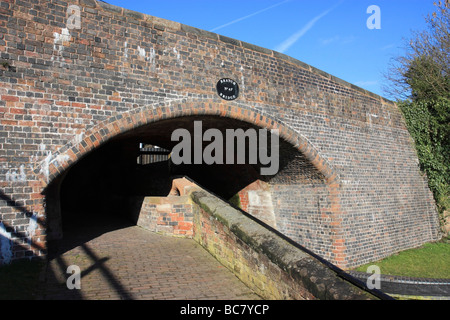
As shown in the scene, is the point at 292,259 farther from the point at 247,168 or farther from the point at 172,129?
the point at 247,168

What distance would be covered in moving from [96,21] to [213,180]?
7590mm

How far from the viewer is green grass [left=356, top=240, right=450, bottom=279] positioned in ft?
27.8

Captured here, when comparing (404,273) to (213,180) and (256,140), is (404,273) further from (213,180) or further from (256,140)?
(213,180)

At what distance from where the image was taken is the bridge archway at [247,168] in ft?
19.4

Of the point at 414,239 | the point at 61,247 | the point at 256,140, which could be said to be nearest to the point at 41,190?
the point at 61,247

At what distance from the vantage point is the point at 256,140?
8.93m

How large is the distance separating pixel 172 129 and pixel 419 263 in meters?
7.76

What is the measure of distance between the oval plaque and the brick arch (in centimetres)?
18

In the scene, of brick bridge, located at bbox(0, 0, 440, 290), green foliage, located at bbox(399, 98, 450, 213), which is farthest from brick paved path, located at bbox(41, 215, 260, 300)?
green foliage, located at bbox(399, 98, 450, 213)

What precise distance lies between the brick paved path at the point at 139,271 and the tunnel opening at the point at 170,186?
104cm

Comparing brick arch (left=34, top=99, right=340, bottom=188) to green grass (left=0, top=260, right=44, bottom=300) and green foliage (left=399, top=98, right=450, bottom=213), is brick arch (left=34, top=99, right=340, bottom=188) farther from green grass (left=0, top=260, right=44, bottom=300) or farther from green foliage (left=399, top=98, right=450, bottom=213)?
green foliage (left=399, top=98, right=450, bottom=213)

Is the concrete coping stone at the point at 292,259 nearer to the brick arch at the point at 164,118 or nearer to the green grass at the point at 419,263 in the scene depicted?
the brick arch at the point at 164,118

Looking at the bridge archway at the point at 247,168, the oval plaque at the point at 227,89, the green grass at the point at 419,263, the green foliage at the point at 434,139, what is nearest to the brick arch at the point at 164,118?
the bridge archway at the point at 247,168

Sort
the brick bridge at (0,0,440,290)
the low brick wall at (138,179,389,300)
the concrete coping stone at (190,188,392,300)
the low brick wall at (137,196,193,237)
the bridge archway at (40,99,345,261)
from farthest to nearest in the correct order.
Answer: the low brick wall at (137,196,193,237) < the bridge archway at (40,99,345,261) < the brick bridge at (0,0,440,290) < the low brick wall at (138,179,389,300) < the concrete coping stone at (190,188,392,300)
